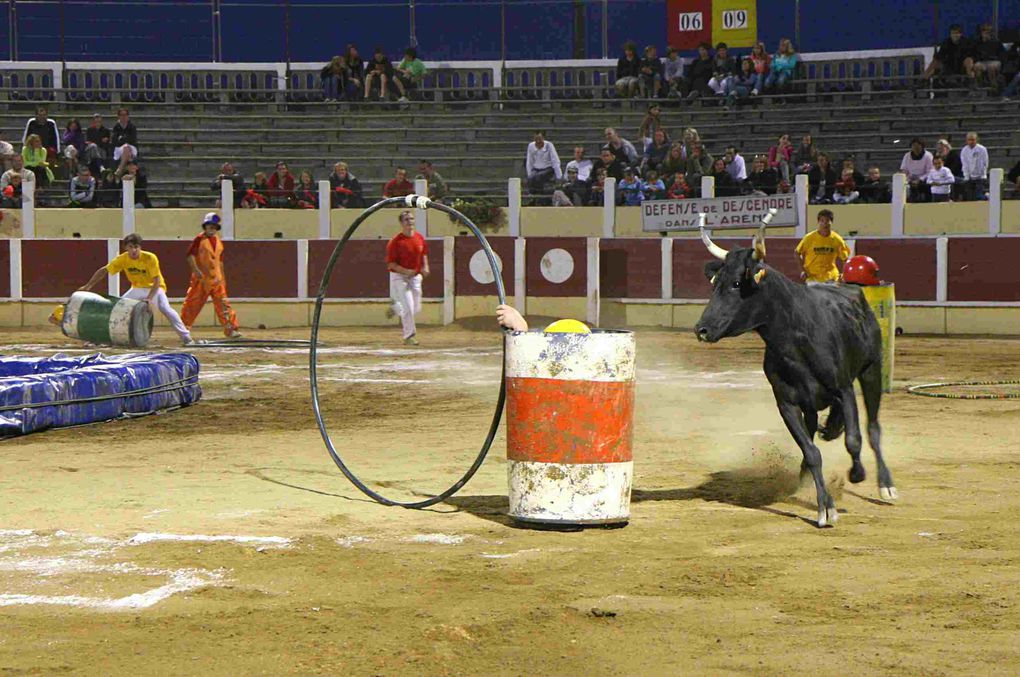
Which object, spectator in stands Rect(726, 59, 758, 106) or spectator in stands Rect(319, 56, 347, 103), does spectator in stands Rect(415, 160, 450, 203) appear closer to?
spectator in stands Rect(319, 56, 347, 103)

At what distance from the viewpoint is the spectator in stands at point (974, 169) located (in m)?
22.8

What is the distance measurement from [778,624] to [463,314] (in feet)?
65.2

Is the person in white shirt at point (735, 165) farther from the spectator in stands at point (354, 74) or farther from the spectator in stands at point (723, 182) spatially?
the spectator in stands at point (354, 74)

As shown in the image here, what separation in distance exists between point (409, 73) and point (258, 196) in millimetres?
6338

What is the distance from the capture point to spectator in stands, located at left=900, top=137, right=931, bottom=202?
23203 millimetres

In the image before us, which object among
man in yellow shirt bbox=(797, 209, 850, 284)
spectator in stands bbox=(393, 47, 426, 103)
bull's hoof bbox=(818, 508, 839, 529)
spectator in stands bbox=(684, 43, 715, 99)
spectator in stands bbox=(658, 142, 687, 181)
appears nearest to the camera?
bull's hoof bbox=(818, 508, 839, 529)

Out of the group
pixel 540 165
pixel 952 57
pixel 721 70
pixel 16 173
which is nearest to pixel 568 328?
pixel 540 165

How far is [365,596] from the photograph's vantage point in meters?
6.06

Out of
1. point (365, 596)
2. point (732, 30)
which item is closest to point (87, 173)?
point (732, 30)

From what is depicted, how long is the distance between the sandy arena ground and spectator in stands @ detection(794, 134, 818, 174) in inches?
490

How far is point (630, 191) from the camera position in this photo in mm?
24859

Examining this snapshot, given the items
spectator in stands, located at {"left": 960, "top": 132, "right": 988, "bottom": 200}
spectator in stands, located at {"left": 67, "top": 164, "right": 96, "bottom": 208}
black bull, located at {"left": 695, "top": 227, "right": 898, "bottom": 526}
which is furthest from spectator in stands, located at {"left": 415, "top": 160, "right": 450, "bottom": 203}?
black bull, located at {"left": 695, "top": 227, "right": 898, "bottom": 526}

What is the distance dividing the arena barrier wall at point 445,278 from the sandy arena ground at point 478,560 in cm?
1222

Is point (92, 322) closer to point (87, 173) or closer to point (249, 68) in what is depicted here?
point (87, 173)
